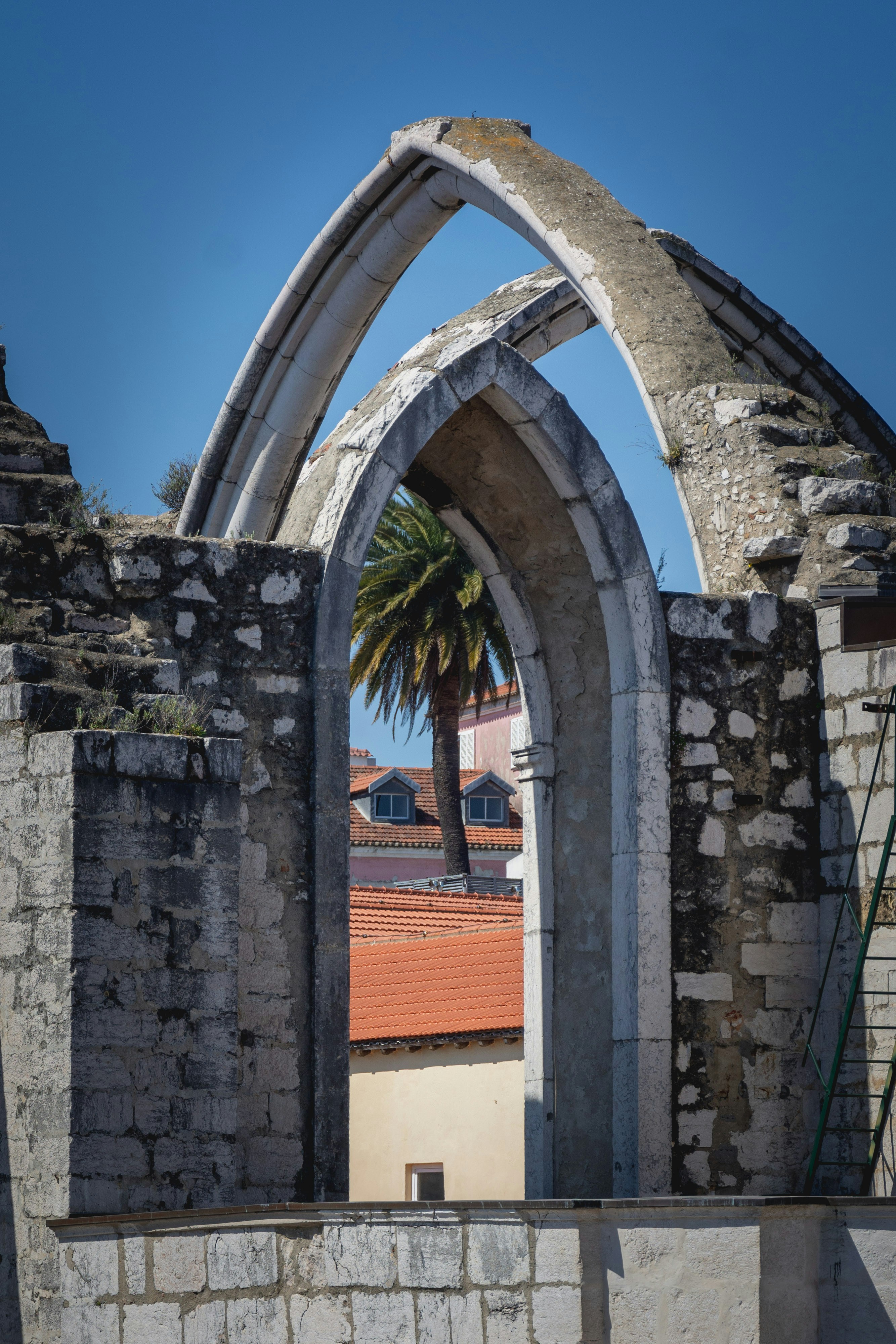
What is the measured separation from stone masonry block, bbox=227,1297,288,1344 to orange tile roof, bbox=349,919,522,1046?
276 inches

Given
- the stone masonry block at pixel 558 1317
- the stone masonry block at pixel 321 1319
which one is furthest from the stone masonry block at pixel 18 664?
the stone masonry block at pixel 558 1317

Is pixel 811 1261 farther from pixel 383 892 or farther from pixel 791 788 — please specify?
pixel 383 892

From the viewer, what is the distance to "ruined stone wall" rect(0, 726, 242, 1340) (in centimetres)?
548

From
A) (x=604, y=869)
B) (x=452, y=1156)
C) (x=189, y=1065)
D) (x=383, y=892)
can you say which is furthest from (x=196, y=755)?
(x=383, y=892)

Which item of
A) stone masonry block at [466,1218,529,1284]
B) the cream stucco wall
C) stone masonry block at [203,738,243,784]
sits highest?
stone masonry block at [203,738,243,784]

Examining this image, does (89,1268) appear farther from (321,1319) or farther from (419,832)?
(419,832)

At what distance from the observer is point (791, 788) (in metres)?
8.32

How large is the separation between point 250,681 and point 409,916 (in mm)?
8999

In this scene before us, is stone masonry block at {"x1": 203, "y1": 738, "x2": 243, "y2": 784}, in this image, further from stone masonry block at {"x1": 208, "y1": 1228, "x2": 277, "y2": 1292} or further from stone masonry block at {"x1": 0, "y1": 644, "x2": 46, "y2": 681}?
stone masonry block at {"x1": 208, "y1": 1228, "x2": 277, "y2": 1292}

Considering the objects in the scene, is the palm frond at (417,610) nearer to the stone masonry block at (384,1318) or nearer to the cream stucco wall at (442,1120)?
the cream stucco wall at (442,1120)

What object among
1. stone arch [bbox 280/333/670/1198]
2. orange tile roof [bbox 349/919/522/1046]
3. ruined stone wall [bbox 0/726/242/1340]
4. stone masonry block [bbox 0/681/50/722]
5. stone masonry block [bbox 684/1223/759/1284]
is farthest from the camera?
orange tile roof [bbox 349/919/522/1046]

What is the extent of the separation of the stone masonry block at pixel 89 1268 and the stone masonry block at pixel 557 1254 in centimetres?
138

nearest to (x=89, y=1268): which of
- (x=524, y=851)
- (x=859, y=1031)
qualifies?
(x=524, y=851)

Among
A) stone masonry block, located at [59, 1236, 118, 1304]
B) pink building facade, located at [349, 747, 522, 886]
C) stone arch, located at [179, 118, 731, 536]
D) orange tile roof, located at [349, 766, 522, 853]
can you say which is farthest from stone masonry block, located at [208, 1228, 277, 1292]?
orange tile roof, located at [349, 766, 522, 853]
